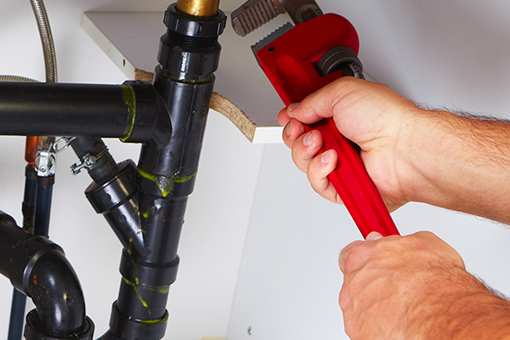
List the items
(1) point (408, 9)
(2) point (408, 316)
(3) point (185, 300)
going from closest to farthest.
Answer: (2) point (408, 316) → (1) point (408, 9) → (3) point (185, 300)

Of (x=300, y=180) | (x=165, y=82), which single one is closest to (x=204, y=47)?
(x=165, y=82)

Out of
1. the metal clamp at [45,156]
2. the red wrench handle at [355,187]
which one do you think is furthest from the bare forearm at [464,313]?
the metal clamp at [45,156]

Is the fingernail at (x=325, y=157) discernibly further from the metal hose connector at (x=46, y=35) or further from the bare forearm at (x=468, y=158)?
the metal hose connector at (x=46, y=35)

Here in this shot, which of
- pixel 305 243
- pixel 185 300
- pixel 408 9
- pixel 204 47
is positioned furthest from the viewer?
pixel 185 300

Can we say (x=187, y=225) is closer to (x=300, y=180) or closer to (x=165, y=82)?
(x=300, y=180)

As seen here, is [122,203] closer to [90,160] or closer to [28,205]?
[90,160]

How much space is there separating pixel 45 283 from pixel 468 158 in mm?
426

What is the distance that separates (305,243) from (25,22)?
0.56 metres

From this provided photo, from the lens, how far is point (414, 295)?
344 mm

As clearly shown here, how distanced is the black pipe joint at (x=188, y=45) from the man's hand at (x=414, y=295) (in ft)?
0.69

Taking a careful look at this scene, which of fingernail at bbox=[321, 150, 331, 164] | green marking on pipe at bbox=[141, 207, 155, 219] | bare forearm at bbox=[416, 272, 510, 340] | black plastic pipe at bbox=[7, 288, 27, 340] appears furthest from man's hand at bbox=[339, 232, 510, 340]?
black plastic pipe at bbox=[7, 288, 27, 340]

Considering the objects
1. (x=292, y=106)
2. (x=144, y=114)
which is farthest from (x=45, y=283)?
(x=292, y=106)

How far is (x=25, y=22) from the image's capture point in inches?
26.4

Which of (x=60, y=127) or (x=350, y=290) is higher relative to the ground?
(x=60, y=127)
